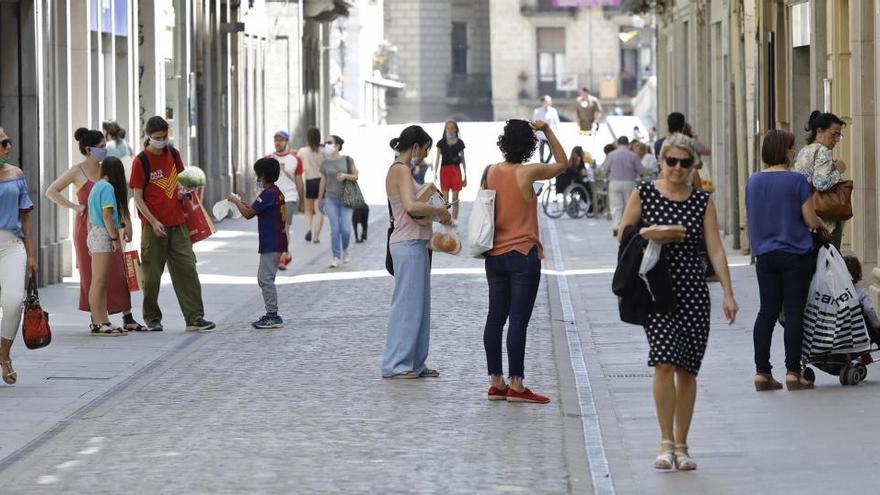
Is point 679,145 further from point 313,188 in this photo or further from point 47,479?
point 313,188

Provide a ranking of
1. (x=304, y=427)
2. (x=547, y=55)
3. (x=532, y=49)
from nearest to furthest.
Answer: (x=304, y=427)
(x=532, y=49)
(x=547, y=55)

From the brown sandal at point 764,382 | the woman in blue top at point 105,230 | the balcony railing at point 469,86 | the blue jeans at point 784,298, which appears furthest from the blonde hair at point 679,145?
the balcony railing at point 469,86

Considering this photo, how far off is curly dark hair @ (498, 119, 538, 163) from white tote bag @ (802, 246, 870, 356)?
198 centimetres

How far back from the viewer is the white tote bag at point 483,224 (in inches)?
471

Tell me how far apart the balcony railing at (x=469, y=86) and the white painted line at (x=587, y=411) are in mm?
88448

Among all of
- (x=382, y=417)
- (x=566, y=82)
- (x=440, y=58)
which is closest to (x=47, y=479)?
(x=382, y=417)

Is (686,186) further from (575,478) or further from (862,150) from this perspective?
(862,150)

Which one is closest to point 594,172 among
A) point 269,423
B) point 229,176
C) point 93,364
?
point 229,176

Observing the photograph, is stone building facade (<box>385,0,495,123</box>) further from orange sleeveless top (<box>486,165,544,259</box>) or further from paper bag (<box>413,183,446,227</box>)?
orange sleeveless top (<box>486,165,544,259</box>)

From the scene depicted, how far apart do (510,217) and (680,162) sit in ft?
8.37

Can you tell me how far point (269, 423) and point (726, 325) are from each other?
6.36m

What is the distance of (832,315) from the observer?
1233 cm

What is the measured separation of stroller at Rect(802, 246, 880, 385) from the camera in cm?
1230

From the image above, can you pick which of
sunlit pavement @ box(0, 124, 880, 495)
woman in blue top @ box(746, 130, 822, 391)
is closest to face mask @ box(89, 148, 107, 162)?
sunlit pavement @ box(0, 124, 880, 495)
